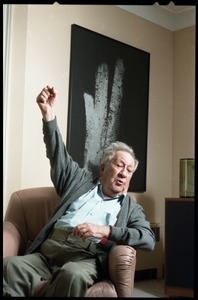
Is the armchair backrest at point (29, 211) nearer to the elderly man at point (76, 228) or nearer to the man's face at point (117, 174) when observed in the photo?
the elderly man at point (76, 228)

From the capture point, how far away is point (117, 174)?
1.38 meters

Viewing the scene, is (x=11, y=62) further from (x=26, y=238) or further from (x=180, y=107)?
(x=180, y=107)

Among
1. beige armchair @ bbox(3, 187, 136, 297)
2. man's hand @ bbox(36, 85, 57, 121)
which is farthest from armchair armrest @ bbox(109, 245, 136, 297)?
man's hand @ bbox(36, 85, 57, 121)

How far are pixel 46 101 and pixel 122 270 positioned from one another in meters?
0.64

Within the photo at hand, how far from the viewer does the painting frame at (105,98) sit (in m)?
1.86

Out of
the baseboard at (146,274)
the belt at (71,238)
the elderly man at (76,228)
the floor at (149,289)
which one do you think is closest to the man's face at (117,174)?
the elderly man at (76,228)

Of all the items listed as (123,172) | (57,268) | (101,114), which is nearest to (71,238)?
(57,268)

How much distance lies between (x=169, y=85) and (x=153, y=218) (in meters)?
0.83

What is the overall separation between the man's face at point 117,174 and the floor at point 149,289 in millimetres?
634

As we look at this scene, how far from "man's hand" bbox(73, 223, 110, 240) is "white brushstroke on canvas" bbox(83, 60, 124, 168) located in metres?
0.73

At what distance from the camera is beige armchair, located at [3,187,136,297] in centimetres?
113

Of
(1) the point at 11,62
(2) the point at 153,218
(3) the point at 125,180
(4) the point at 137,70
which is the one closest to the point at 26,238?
(3) the point at 125,180

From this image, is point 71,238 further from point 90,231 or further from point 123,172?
point 123,172

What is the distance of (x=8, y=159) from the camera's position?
5.37 ft
